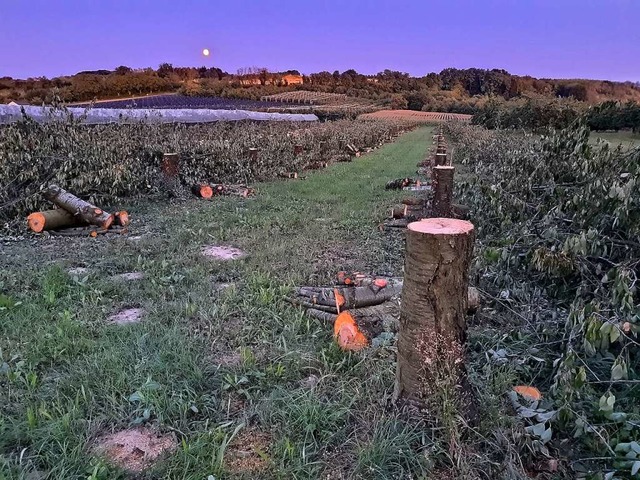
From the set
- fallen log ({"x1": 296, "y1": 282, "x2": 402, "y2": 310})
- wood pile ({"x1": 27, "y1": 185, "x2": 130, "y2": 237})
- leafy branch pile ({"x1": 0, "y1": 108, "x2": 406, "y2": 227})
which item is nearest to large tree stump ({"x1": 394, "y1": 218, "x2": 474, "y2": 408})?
fallen log ({"x1": 296, "y1": 282, "x2": 402, "y2": 310})

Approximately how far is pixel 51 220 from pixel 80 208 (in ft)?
1.19

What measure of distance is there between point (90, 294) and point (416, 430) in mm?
2841

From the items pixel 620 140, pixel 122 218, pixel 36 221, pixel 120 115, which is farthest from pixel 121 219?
pixel 620 140

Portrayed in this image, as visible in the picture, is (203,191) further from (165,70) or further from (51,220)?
(165,70)

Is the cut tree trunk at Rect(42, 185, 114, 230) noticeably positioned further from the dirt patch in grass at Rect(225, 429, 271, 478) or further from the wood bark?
the wood bark

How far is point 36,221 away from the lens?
5582mm

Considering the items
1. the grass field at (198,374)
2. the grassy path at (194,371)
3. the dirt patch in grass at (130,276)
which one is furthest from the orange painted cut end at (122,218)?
the dirt patch in grass at (130,276)

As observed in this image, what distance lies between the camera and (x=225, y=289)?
370 centimetres

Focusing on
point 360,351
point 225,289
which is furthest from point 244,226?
point 360,351

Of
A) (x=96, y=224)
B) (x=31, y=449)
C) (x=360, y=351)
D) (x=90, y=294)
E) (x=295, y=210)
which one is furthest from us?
(x=295, y=210)

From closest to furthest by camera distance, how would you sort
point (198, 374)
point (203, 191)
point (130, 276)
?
point (198, 374), point (130, 276), point (203, 191)

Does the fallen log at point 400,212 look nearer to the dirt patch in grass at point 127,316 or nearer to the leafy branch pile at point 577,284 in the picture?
the leafy branch pile at point 577,284

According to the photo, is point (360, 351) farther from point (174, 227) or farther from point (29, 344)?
point (174, 227)

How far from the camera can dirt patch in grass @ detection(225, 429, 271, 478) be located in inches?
75.0
